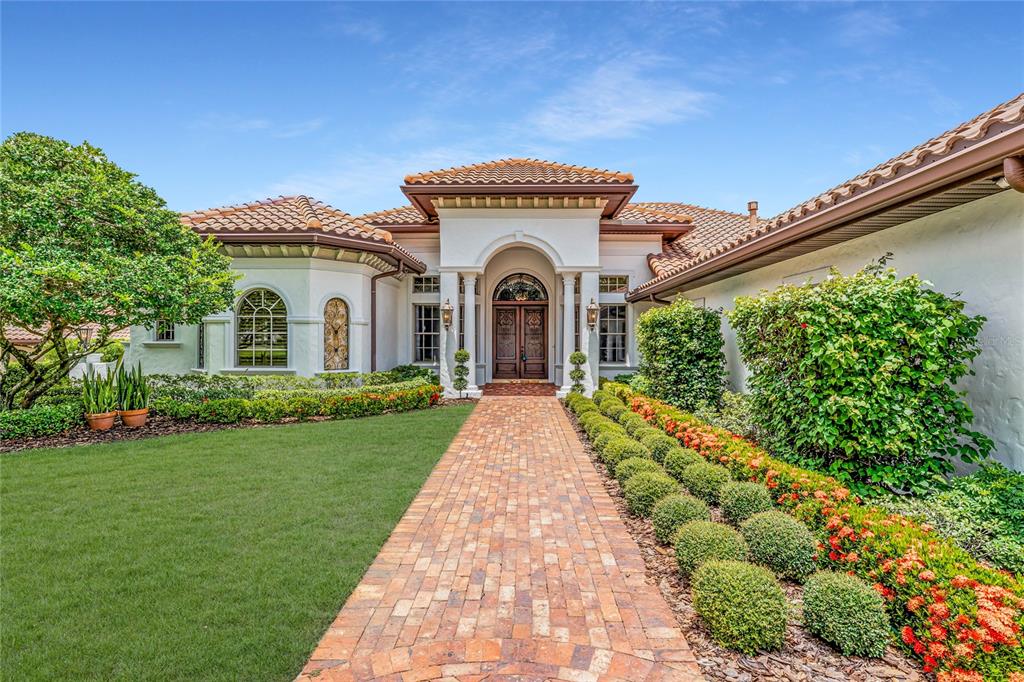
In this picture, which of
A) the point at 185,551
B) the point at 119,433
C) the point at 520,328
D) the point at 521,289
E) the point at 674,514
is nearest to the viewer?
the point at 185,551

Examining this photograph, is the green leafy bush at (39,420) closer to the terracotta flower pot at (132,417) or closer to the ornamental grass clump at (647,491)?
the terracotta flower pot at (132,417)

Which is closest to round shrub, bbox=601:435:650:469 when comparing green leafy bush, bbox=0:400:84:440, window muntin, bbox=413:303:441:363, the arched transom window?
green leafy bush, bbox=0:400:84:440

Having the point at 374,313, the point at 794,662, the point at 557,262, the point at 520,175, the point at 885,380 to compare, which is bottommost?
the point at 794,662

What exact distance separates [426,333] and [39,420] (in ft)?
30.5

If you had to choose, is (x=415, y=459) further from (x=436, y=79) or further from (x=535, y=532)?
(x=436, y=79)

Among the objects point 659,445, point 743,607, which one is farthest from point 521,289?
point 743,607

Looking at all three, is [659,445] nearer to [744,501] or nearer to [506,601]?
[744,501]

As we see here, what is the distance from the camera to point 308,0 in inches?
360

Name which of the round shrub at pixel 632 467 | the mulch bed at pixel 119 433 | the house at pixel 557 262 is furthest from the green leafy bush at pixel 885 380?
the mulch bed at pixel 119 433

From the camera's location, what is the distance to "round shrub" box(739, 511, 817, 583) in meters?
3.55

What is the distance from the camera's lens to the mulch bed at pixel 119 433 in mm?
8000

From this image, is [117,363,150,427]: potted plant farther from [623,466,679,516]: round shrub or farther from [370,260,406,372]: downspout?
[623,466,679,516]: round shrub

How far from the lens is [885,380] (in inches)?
171

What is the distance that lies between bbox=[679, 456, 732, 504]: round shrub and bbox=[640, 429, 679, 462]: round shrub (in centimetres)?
87
